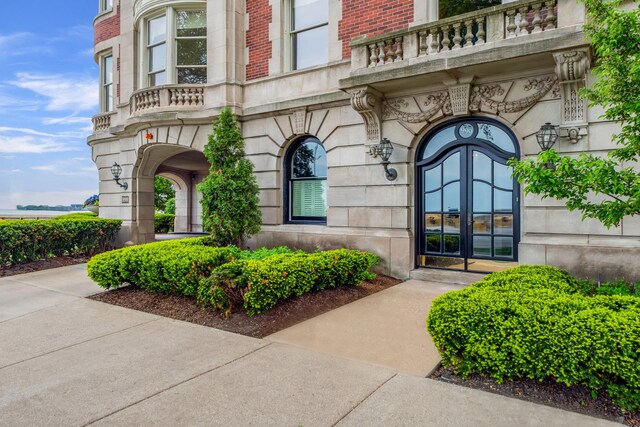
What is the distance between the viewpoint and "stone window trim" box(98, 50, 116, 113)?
16.0 meters

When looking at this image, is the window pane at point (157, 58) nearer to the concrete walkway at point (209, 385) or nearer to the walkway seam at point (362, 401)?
the concrete walkway at point (209, 385)

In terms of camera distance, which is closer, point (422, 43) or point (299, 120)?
point (422, 43)

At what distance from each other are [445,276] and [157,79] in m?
10.9

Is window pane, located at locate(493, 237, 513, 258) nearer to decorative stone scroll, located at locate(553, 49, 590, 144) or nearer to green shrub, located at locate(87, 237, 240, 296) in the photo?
Result: decorative stone scroll, located at locate(553, 49, 590, 144)

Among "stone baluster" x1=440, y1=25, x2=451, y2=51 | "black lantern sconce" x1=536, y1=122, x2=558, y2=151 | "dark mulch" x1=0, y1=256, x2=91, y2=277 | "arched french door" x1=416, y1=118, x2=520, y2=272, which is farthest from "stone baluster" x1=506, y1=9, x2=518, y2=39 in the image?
"dark mulch" x1=0, y1=256, x2=91, y2=277

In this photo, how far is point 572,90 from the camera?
7141 millimetres

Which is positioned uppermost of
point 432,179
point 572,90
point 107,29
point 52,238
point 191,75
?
point 107,29

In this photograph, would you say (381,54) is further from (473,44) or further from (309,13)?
(309,13)

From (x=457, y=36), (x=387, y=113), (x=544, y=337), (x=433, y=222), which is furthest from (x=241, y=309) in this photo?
(x=457, y=36)

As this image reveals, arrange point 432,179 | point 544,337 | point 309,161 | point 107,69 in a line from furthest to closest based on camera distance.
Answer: point 107,69 → point 309,161 → point 432,179 → point 544,337

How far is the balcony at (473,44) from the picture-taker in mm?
6926

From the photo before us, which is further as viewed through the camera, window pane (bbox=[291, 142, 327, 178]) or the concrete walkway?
window pane (bbox=[291, 142, 327, 178])

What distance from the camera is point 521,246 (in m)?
7.68

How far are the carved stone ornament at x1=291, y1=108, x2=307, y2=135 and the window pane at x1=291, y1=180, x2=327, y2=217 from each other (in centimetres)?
136
